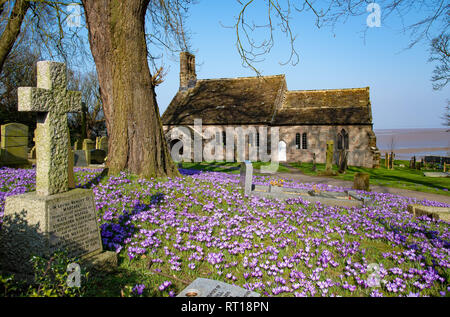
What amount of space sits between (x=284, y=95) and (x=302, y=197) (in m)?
30.4

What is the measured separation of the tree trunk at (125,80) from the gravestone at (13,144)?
8.39m

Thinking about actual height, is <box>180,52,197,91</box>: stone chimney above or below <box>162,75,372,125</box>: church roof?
above

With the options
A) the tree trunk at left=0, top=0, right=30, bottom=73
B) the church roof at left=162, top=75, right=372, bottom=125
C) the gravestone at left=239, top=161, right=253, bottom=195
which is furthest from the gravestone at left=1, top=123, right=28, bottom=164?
the church roof at left=162, top=75, right=372, bottom=125

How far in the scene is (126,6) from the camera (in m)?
9.06

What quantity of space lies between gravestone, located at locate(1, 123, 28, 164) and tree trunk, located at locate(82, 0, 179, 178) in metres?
8.39

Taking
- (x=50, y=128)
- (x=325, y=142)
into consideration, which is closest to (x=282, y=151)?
(x=325, y=142)

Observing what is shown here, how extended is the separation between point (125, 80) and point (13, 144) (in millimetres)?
9661

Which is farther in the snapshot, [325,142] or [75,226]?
[325,142]

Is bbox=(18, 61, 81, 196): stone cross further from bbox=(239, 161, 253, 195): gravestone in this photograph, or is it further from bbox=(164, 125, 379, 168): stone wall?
bbox=(164, 125, 379, 168): stone wall

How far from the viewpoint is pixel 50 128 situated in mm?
4023

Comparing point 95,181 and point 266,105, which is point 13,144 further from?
point 266,105

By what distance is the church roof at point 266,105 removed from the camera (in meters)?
33.7

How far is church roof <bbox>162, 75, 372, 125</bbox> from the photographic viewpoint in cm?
3372
